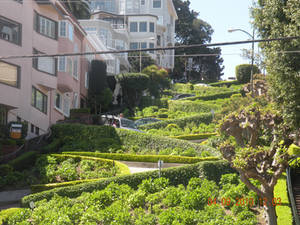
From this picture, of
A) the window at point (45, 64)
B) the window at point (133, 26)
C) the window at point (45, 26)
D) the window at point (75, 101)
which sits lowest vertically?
the window at point (75, 101)

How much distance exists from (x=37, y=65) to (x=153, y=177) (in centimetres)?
1417

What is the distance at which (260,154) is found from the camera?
14219mm

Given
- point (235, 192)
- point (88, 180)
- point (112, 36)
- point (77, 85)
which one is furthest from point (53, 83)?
point (112, 36)

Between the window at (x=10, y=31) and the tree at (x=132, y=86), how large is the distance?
22.2 metres

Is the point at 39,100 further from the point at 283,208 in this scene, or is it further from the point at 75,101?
the point at 283,208

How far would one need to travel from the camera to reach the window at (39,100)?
29.7 metres

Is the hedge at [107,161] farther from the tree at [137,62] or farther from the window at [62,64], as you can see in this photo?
the tree at [137,62]

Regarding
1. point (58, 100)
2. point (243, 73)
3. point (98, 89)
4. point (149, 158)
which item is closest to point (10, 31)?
point (58, 100)

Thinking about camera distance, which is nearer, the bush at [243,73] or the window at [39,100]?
the window at [39,100]

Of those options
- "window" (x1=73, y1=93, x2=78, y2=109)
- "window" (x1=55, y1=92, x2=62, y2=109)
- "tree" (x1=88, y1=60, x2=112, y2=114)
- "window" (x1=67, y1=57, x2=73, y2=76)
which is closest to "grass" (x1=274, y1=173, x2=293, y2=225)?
"window" (x1=55, y1=92, x2=62, y2=109)

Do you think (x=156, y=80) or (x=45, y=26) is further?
(x=156, y=80)

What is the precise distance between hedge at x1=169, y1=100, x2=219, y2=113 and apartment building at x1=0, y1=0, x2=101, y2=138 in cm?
1227

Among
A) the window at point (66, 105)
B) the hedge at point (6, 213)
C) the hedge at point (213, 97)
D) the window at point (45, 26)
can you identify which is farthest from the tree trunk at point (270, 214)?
the hedge at point (213, 97)

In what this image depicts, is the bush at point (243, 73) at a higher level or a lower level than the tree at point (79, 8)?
lower
